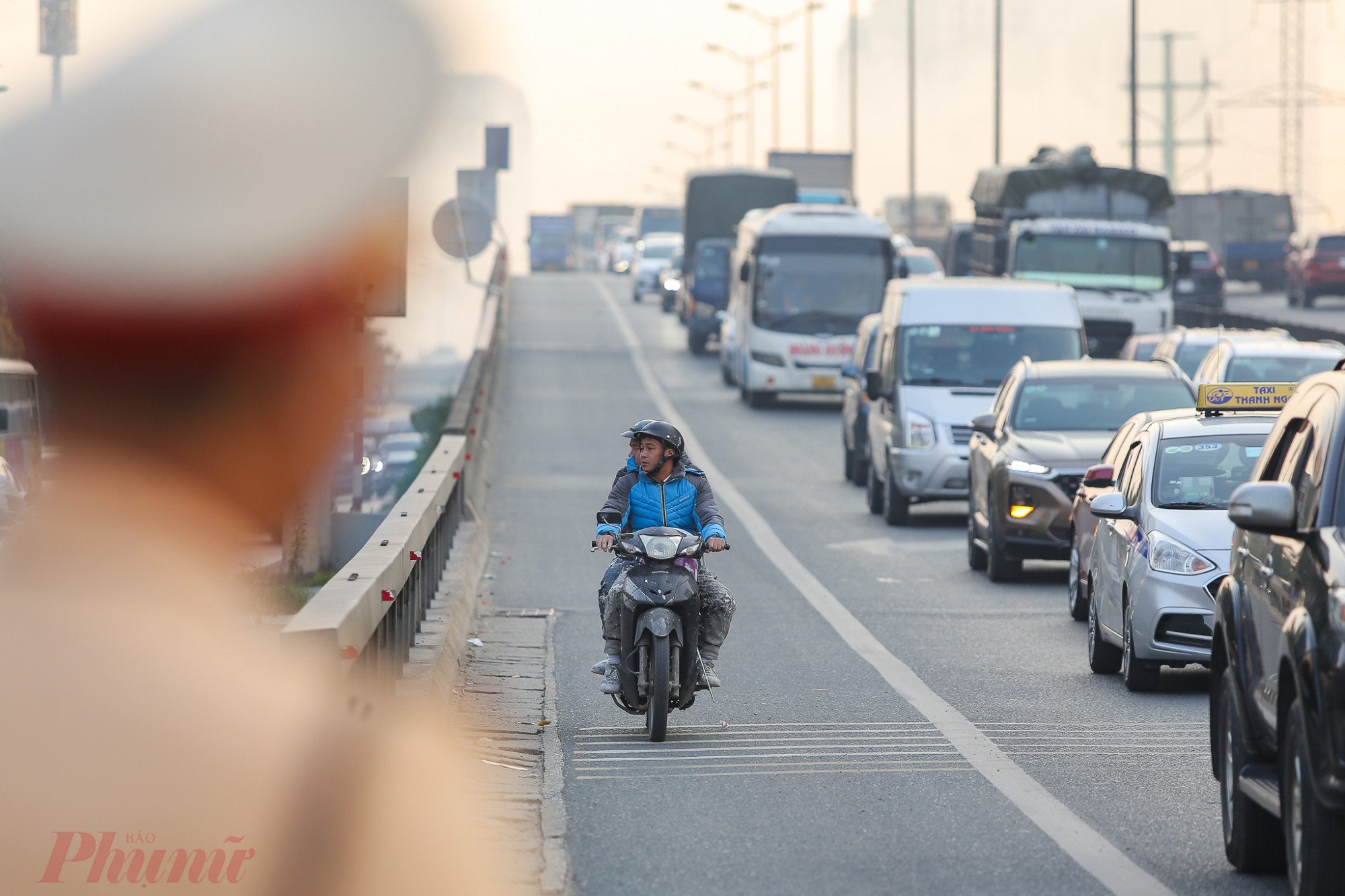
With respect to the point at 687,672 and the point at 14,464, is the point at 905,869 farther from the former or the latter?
the point at 14,464

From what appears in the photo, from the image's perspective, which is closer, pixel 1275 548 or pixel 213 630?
pixel 1275 548

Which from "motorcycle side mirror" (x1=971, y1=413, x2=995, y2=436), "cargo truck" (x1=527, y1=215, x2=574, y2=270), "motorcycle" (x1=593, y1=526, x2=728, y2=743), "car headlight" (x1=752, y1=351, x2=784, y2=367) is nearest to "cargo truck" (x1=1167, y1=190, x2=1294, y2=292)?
"car headlight" (x1=752, y1=351, x2=784, y2=367)

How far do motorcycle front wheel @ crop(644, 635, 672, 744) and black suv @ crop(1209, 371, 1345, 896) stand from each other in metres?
2.86

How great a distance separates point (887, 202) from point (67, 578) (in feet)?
273

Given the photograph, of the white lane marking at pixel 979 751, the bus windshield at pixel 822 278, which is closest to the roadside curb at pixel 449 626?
the white lane marking at pixel 979 751

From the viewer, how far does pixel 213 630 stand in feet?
47.2

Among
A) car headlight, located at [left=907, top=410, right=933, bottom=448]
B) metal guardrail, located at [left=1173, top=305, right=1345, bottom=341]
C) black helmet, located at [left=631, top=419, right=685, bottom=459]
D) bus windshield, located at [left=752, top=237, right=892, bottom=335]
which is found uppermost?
bus windshield, located at [left=752, top=237, right=892, bottom=335]

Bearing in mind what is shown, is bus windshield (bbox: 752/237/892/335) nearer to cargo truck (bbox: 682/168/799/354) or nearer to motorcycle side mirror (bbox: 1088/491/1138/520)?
cargo truck (bbox: 682/168/799/354)

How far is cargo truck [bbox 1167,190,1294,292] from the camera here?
7269 centimetres

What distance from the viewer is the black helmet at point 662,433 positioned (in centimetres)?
980

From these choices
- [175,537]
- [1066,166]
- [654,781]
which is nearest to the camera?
[654,781]

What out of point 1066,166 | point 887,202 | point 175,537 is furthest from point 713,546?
point 887,202

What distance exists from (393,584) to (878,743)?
2.25 metres

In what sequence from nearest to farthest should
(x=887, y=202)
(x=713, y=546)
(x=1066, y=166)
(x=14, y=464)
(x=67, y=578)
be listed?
1. (x=713, y=546)
2. (x=14, y=464)
3. (x=67, y=578)
4. (x=1066, y=166)
5. (x=887, y=202)
